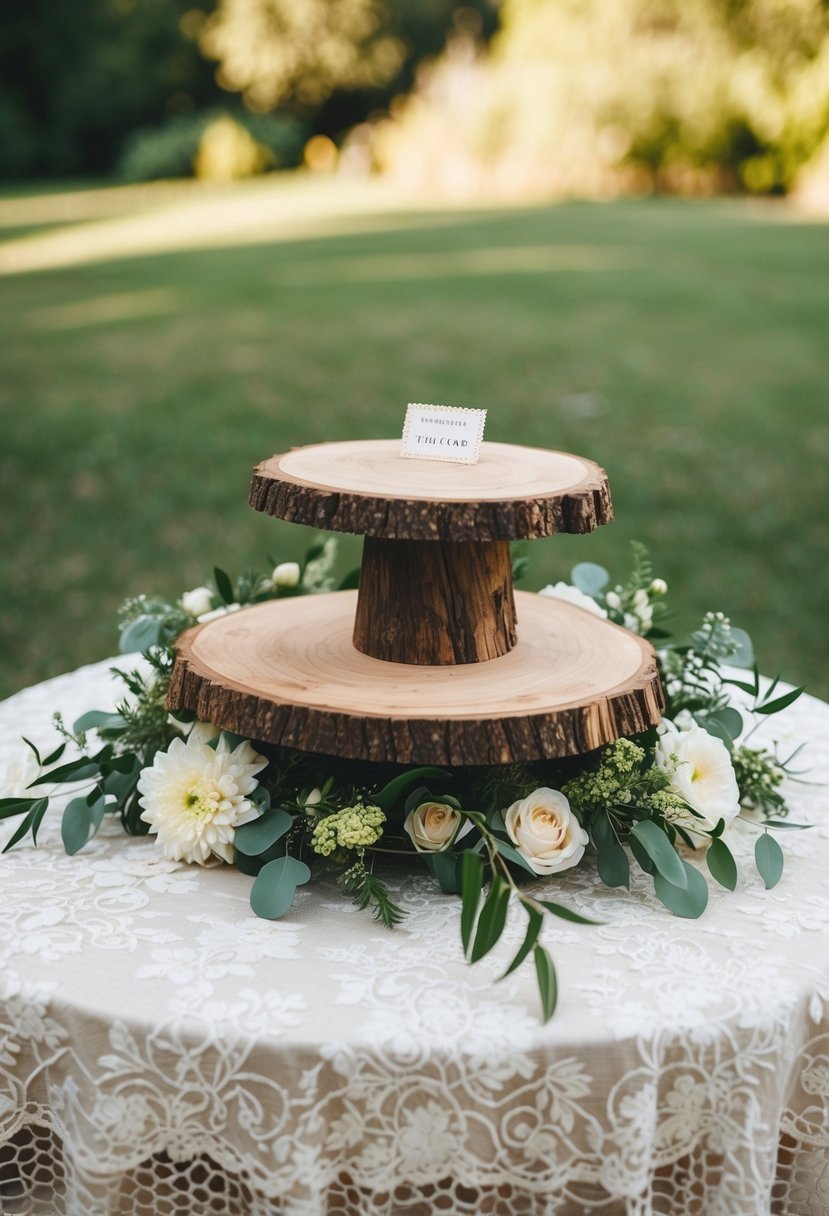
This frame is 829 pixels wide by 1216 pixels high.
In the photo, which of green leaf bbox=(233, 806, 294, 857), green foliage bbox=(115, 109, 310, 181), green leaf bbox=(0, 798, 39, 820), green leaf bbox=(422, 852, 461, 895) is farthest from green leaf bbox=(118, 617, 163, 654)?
green foliage bbox=(115, 109, 310, 181)

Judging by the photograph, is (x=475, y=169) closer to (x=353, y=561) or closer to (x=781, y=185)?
(x=781, y=185)

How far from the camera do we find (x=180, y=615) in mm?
2375

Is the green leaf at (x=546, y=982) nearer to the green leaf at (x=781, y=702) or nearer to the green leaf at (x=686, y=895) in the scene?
the green leaf at (x=686, y=895)

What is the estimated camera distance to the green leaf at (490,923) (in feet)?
4.65

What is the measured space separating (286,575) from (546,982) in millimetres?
1248

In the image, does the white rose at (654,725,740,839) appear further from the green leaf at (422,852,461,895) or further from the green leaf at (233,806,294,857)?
the green leaf at (233,806,294,857)

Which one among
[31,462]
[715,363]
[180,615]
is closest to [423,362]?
[715,363]

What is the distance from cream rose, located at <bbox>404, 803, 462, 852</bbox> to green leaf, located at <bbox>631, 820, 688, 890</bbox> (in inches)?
10.6

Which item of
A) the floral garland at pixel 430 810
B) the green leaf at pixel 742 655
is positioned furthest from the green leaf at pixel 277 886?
the green leaf at pixel 742 655

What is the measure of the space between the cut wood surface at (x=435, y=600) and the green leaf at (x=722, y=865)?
0.47m

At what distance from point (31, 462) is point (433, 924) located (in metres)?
4.92

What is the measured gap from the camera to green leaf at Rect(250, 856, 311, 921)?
1.63m

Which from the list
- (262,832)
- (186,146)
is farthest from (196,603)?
(186,146)

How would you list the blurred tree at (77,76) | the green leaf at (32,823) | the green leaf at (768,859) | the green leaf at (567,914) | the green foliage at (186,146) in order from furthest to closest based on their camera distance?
the blurred tree at (77,76), the green foliage at (186,146), the green leaf at (32,823), the green leaf at (768,859), the green leaf at (567,914)
